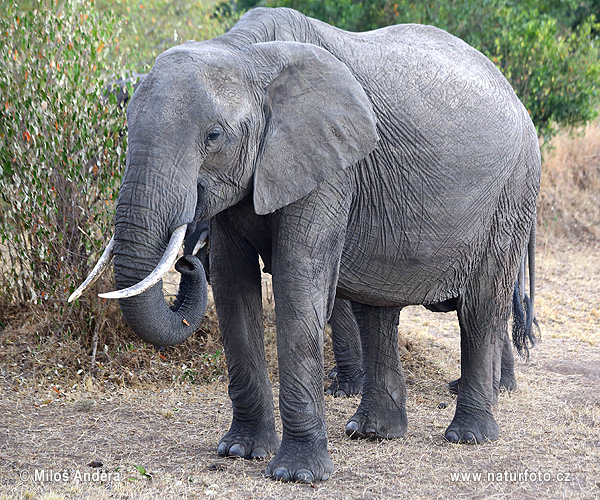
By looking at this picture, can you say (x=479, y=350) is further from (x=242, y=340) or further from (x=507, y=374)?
(x=242, y=340)

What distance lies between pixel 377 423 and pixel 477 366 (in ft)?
2.37

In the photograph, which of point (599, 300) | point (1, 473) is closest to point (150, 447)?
point (1, 473)

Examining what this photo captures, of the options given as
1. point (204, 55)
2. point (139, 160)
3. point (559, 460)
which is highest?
point (204, 55)

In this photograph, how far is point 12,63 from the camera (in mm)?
6520

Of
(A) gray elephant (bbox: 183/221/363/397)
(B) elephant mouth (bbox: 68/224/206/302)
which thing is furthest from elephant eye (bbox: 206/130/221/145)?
(A) gray elephant (bbox: 183/221/363/397)

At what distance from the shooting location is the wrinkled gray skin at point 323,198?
12.9 ft

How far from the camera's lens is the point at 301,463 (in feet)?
14.5

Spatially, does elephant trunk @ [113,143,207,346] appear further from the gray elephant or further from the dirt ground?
the gray elephant

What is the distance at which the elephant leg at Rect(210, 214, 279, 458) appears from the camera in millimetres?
4805

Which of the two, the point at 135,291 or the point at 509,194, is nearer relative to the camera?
the point at 135,291

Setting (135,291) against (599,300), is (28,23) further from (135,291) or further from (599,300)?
(599,300)

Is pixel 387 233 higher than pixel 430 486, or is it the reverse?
pixel 387 233

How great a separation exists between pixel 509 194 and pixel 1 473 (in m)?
3.27

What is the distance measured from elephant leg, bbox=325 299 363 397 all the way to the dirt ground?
16 cm
